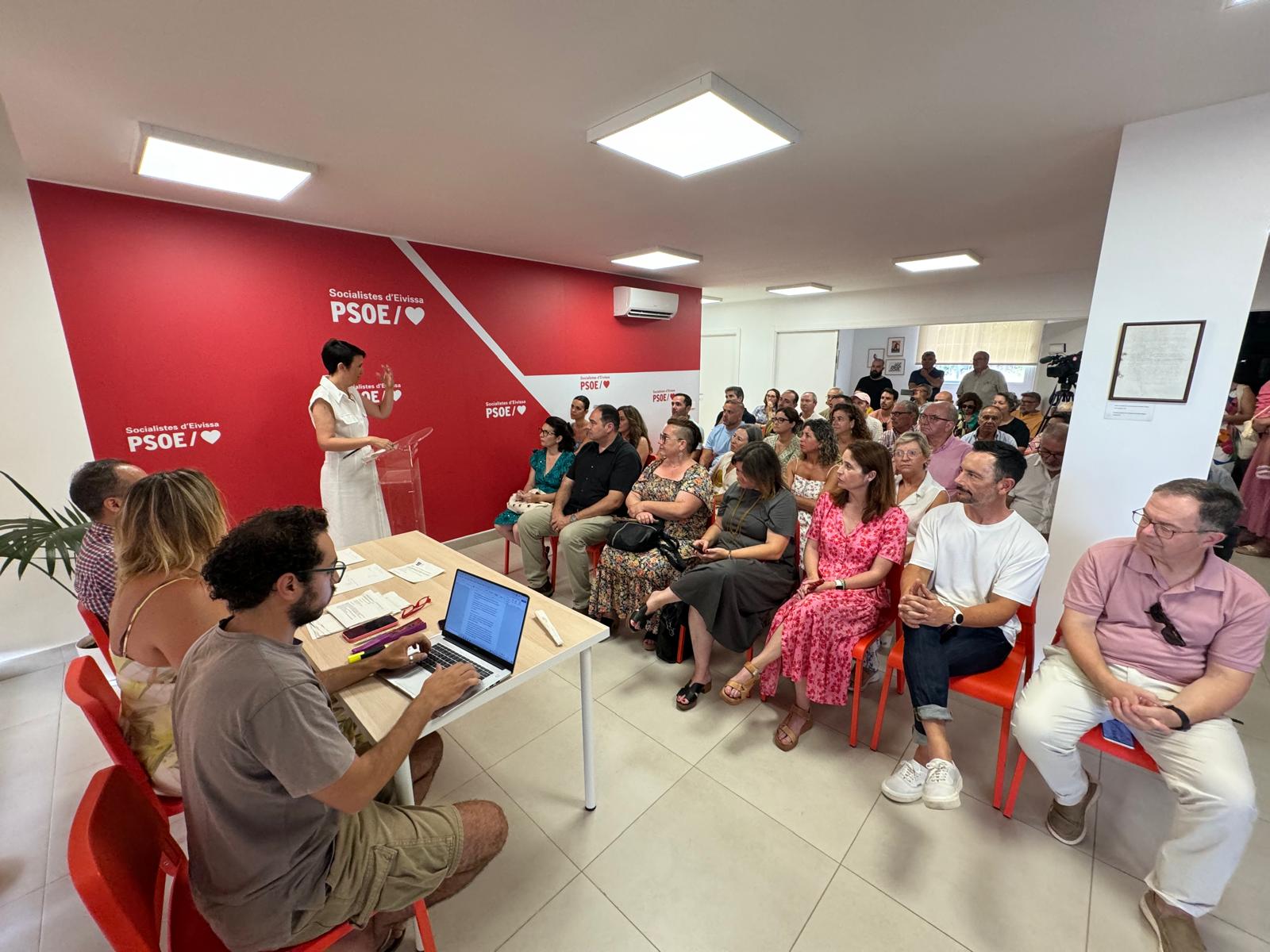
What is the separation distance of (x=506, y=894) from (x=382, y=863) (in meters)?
0.67

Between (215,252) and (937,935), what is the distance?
186 inches

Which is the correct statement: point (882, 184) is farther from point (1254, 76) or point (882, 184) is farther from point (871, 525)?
point (871, 525)

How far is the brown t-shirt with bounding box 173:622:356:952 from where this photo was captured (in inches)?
37.1

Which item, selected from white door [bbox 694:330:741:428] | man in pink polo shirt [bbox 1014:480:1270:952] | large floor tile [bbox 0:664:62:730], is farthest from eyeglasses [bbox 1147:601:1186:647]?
white door [bbox 694:330:741:428]

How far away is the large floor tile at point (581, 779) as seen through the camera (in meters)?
1.82

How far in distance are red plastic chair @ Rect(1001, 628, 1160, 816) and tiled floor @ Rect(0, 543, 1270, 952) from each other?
10 centimetres

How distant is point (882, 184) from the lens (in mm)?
2795

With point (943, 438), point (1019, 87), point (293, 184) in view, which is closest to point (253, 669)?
point (293, 184)

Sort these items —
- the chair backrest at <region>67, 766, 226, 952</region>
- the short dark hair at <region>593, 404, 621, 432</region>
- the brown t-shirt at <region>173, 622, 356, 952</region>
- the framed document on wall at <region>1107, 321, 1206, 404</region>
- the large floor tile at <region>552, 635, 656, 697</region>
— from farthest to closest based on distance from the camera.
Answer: the short dark hair at <region>593, 404, 621, 432</region>, the large floor tile at <region>552, 635, 656, 697</region>, the framed document on wall at <region>1107, 321, 1206, 404</region>, the brown t-shirt at <region>173, 622, 356, 952</region>, the chair backrest at <region>67, 766, 226, 952</region>

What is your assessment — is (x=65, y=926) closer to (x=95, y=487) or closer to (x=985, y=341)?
(x=95, y=487)

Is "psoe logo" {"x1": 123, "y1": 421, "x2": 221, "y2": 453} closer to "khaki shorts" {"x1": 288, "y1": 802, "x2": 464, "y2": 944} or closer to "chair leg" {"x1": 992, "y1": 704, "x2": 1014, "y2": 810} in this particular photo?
"khaki shorts" {"x1": 288, "y1": 802, "x2": 464, "y2": 944}

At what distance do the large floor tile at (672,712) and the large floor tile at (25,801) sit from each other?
6.76 ft

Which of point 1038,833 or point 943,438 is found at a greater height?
point 943,438

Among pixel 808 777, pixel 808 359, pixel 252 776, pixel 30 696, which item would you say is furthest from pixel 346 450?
pixel 808 359
